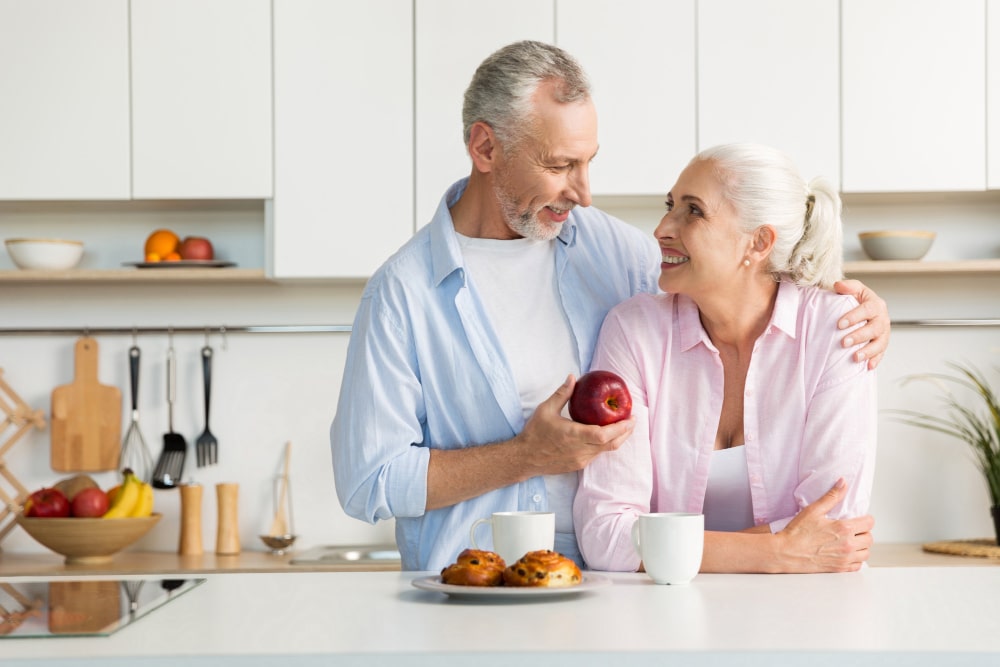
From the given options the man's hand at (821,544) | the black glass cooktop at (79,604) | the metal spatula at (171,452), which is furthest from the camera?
the metal spatula at (171,452)

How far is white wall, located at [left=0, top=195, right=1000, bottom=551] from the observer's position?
317 centimetres

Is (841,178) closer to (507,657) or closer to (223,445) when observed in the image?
(223,445)

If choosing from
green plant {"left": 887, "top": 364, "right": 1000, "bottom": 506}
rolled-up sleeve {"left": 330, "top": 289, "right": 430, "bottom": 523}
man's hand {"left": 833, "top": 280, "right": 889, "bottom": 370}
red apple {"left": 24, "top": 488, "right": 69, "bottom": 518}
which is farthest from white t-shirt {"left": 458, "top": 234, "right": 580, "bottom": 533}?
green plant {"left": 887, "top": 364, "right": 1000, "bottom": 506}

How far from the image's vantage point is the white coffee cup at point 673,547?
132cm

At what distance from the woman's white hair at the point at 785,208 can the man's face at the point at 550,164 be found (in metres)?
0.19

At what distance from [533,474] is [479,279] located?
371mm

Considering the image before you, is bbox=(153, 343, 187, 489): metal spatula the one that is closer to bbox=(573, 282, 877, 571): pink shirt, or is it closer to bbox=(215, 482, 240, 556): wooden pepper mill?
bbox=(215, 482, 240, 556): wooden pepper mill

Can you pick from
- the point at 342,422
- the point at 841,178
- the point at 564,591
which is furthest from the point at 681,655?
the point at 841,178

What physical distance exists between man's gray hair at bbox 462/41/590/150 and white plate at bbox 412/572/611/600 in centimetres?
82

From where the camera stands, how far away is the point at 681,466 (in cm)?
171

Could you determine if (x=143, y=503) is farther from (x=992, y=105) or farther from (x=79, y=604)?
(x=992, y=105)

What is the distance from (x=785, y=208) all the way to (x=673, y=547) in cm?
66

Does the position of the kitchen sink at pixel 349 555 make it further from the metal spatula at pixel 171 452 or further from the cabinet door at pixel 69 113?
the cabinet door at pixel 69 113

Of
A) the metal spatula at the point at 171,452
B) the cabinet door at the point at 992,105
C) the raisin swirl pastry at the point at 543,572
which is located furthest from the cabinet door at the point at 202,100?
the raisin swirl pastry at the point at 543,572
